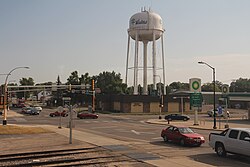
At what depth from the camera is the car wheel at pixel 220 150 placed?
19.3 meters

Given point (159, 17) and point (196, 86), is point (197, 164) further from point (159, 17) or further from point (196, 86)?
point (159, 17)

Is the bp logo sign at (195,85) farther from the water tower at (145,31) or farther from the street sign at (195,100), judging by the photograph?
the water tower at (145,31)

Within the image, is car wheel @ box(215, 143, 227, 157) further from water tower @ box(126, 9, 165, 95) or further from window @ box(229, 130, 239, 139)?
water tower @ box(126, 9, 165, 95)

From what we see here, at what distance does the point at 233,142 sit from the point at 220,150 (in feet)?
4.69

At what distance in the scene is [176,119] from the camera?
6131cm

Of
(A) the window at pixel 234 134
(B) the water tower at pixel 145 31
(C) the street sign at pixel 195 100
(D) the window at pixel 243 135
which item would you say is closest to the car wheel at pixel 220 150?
(A) the window at pixel 234 134

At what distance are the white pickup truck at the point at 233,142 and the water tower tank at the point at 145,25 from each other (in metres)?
69.0

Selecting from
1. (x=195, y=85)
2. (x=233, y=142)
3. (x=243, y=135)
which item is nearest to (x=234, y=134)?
(x=233, y=142)

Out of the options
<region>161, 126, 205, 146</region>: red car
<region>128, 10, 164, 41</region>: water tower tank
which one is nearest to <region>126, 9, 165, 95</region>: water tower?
<region>128, 10, 164, 41</region>: water tower tank

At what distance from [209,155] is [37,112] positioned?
196 ft

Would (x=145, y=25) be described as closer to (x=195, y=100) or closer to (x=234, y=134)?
(x=195, y=100)

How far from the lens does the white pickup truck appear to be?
17.6m

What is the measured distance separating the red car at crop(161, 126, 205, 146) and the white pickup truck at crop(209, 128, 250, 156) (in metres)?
3.57

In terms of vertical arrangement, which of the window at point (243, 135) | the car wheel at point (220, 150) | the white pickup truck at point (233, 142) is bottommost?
the car wheel at point (220, 150)
